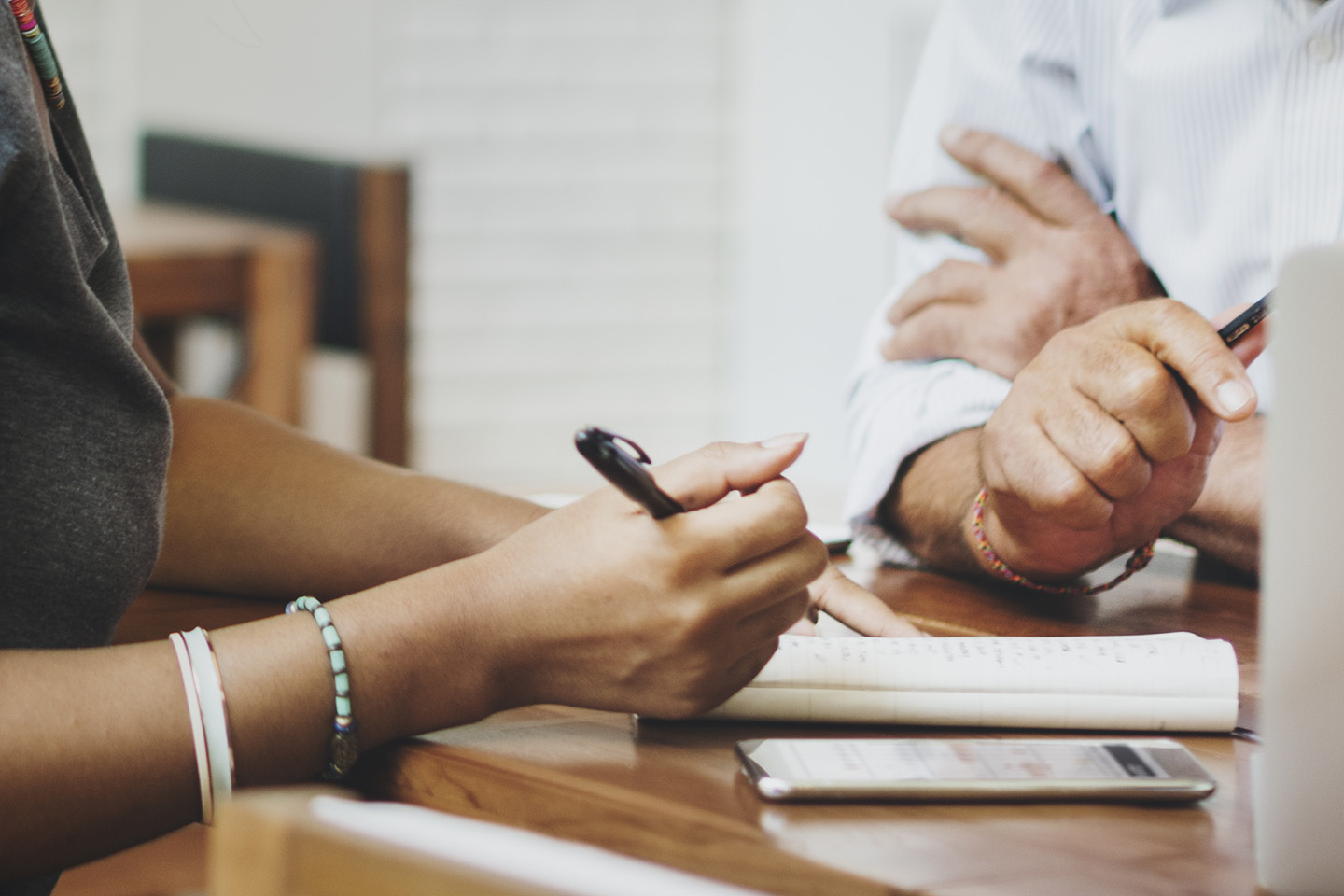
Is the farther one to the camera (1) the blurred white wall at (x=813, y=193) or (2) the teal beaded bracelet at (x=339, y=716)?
(1) the blurred white wall at (x=813, y=193)

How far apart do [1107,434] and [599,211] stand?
2502 mm

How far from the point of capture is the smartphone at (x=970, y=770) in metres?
0.49

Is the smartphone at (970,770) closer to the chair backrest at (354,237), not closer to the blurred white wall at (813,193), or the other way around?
the chair backrest at (354,237)

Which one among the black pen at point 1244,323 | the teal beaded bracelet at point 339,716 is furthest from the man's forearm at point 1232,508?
the teal beaded bracelet at point 339,716

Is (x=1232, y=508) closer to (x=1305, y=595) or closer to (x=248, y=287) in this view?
(x=1305, y=595)

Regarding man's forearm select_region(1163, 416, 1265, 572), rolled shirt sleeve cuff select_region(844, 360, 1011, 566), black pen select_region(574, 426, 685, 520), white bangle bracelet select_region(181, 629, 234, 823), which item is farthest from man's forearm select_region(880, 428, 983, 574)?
white bangle bracelet select_region(181, 629, 234, 823)

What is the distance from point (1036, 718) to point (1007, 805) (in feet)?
0.31

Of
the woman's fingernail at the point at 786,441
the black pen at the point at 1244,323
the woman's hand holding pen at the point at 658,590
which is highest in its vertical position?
the black pen at the point at 1244,323

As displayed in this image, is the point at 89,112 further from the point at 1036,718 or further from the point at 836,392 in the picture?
the point at 1036,718

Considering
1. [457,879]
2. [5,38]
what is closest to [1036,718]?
[457,879]

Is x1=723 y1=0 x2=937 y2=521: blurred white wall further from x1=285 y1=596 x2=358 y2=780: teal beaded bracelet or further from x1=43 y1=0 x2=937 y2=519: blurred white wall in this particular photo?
x1=285 y1=596 x2=358 y2=780: teal beaded bracelet

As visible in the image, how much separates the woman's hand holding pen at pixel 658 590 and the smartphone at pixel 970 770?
1.8 inches

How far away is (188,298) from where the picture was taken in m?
2.29

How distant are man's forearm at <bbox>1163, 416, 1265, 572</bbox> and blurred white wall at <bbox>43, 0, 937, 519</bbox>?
1.96 metres
